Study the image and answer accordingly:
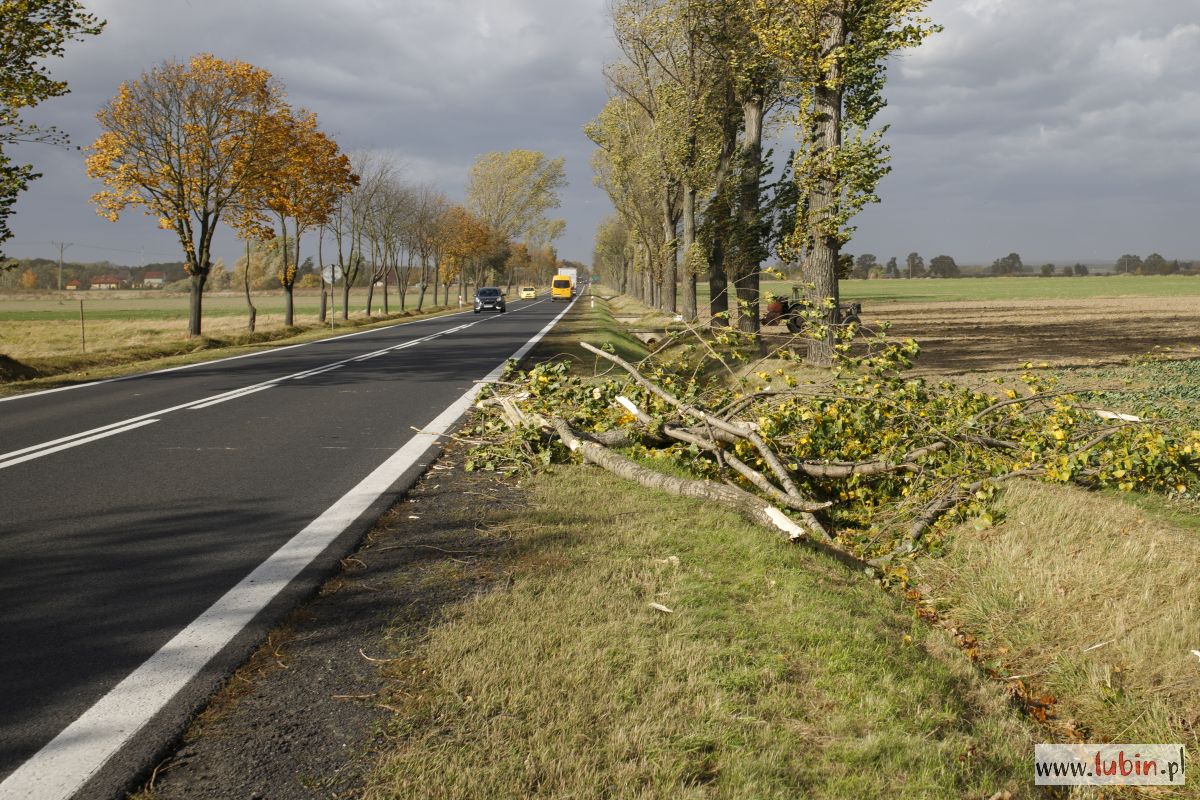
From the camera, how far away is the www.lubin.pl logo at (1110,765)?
3240mm

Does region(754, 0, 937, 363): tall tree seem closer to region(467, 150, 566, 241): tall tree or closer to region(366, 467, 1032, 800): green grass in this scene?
region(366, 467, 1032, 800): green grass

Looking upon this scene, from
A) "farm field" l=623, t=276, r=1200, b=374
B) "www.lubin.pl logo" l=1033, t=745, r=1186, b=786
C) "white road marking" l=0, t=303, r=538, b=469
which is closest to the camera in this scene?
"www.lubin.pl logo" l=1033, t=745, r=1186, b=786

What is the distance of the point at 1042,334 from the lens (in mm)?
28766

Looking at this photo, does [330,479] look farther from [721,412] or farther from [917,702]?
[917,702]

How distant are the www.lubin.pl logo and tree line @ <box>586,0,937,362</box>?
4999 mm

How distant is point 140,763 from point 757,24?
16.0 metres

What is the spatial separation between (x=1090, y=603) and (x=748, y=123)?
778 inches

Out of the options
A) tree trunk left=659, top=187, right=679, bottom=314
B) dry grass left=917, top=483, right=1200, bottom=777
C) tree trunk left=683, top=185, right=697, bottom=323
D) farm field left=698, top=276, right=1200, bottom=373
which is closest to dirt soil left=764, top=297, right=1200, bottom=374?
farm field left=698, top=276, right=1200, bottom=373

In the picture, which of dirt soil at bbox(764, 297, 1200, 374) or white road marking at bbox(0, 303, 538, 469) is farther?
dirt soil at bbox(764, 297, 1200, 374)

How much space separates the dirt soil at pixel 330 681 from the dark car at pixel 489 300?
164 feet

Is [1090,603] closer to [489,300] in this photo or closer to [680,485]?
[680,485]

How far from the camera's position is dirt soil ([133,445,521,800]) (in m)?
2.67

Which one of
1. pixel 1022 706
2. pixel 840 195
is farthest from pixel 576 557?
pixel 840 195

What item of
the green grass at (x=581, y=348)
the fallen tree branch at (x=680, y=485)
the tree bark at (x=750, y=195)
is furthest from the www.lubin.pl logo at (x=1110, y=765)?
the tree bark at (x=750, y=195)
